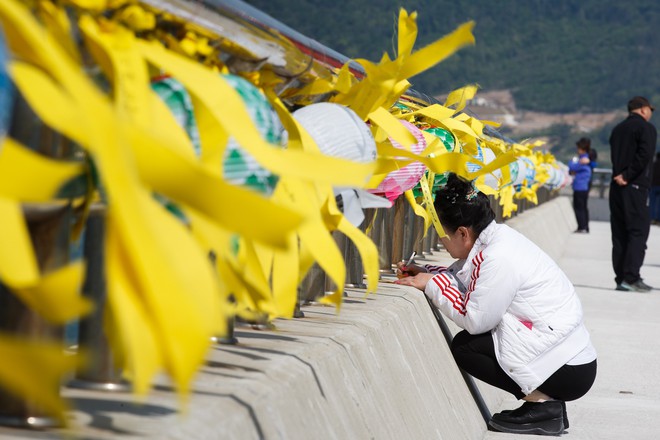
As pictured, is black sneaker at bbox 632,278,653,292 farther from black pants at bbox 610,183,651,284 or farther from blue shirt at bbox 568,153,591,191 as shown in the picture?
blue shirt at bbox 568,153,591,191

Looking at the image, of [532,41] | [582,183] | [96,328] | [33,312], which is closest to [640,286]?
[96,328]

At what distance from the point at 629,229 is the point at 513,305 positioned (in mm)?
7110

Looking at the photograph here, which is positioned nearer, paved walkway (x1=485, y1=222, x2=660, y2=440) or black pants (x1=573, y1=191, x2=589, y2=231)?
paved walkway (x1=485, y1=222, x2=660, y2=440)

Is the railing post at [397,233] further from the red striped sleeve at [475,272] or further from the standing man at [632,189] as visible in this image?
the standing man at [632,189]

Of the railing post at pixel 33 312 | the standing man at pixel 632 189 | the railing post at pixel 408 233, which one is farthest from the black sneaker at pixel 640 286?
the railing post at pixel 33 312

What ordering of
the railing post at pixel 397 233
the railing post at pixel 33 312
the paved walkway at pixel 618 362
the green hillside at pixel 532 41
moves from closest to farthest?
the railing post at pixel 33 312 → the paved walkway at pixel 618 362 → the railing post at pixel 397 233 → the green hillside at pixel 532 41

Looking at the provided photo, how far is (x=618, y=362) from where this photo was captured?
6.95m

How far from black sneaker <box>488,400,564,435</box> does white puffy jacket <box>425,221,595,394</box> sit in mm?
80

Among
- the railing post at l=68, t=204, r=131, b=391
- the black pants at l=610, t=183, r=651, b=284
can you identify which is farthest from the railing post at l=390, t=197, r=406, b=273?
the black pants at l=610, t=183, r=651, b=284

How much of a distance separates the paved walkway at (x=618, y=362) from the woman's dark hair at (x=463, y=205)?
0.81 m

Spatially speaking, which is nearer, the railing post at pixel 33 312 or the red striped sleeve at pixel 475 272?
the railing post at pixel 33 312

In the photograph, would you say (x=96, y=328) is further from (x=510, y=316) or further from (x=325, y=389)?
(x=510, y=316)

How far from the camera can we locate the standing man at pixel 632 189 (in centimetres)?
1146

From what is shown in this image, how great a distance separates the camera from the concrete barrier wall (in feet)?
6.77
